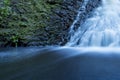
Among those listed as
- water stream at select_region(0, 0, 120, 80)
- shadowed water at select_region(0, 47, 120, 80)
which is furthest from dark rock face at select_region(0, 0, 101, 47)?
shadowed water at select_region(0, 47, 120, 80)

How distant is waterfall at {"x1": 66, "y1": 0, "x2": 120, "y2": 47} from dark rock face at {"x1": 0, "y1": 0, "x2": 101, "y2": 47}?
0.27m

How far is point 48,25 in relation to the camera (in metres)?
8.14

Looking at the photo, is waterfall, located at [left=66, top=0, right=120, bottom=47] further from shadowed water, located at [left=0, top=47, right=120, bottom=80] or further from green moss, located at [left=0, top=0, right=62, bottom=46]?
shadowed water, located at [left=0, top=47, right=120, bottom=80]

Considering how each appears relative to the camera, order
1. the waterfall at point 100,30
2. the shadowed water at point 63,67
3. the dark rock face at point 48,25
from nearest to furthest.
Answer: the shadowed water at point 63,67 < the waterfall at point 100,30 < the dark rock face at point 48,25

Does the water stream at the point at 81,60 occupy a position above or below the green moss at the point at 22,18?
below

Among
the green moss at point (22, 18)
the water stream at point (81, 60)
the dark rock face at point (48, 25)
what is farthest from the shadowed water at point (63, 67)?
the green moss at point (22, 18)

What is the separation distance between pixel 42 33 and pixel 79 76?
14.2ft

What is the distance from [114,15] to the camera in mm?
8539

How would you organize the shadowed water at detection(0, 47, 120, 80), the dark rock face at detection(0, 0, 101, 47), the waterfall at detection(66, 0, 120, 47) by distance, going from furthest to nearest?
the dark rock face at detection(0, 0, 101, 47) < the waterfall at detection(66, 0, 120, 47) < the shadowed water at detection(0, 47, 120, 80)

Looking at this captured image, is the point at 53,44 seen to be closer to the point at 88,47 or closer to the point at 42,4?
the point at 88,47

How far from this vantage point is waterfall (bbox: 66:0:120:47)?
7270mm

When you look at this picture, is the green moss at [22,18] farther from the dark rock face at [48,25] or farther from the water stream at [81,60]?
the water stream at [81,60]

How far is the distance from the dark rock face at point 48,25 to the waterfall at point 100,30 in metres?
0.27

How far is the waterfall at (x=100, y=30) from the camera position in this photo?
727cm
